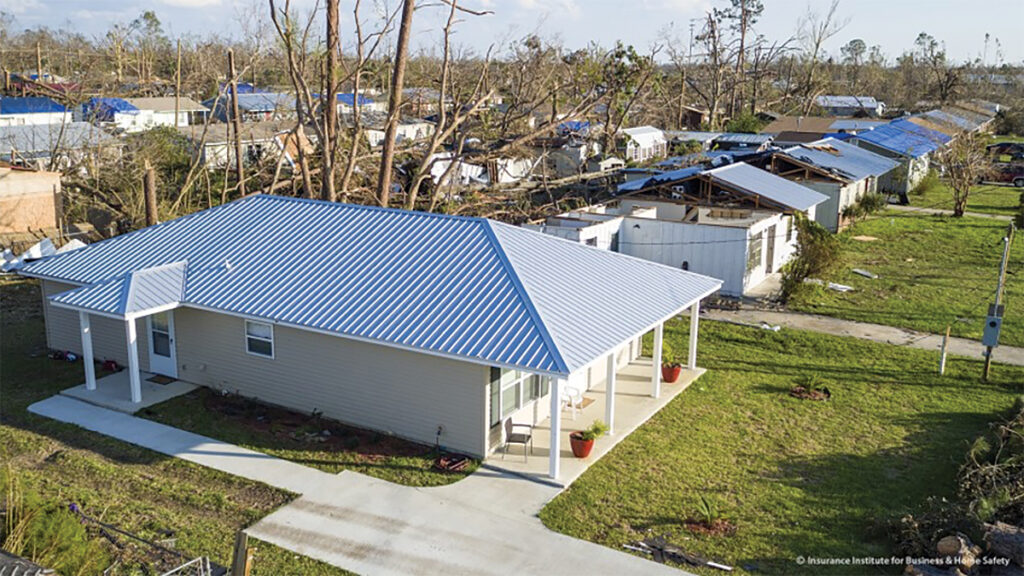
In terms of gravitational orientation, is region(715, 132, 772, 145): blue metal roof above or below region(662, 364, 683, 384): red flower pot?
above

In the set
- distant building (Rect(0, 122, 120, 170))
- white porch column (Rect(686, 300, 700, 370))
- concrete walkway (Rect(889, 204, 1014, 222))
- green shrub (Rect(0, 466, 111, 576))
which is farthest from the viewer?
concrete walkway (Rect(889, 204, 1014, 222))

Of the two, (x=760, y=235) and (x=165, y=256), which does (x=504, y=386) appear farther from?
(x=760, y=235)

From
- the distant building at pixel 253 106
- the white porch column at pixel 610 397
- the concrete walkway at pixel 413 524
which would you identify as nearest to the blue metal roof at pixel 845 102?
the distant building at pixel 253 106

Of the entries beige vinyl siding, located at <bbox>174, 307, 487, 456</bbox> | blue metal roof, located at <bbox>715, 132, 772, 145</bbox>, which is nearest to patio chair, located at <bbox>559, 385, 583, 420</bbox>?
beige vinyl siding, located at <bbox>174, 307, 487, 456</bbox>

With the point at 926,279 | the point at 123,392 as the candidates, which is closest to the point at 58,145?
the point at 123,392

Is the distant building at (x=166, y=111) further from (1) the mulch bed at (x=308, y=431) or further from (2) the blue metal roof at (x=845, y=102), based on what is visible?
(2) the blue metal roof at (x=845, y=102)

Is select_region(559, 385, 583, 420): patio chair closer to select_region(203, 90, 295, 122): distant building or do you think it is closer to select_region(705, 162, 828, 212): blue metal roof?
select_region(705, 162, 828, 212): blue metal roof

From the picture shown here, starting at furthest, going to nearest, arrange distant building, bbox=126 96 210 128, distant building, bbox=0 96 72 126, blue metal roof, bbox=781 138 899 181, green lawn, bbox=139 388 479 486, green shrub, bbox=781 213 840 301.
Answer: distant building, bbox=126 96 210 128 → distant building, bbox=0 96 72 126 → blue metal roof, bbox=781 138 899 181 → green shrub, bbox=781 213 840 301 → green lawn, bbox=139 388 479 486
